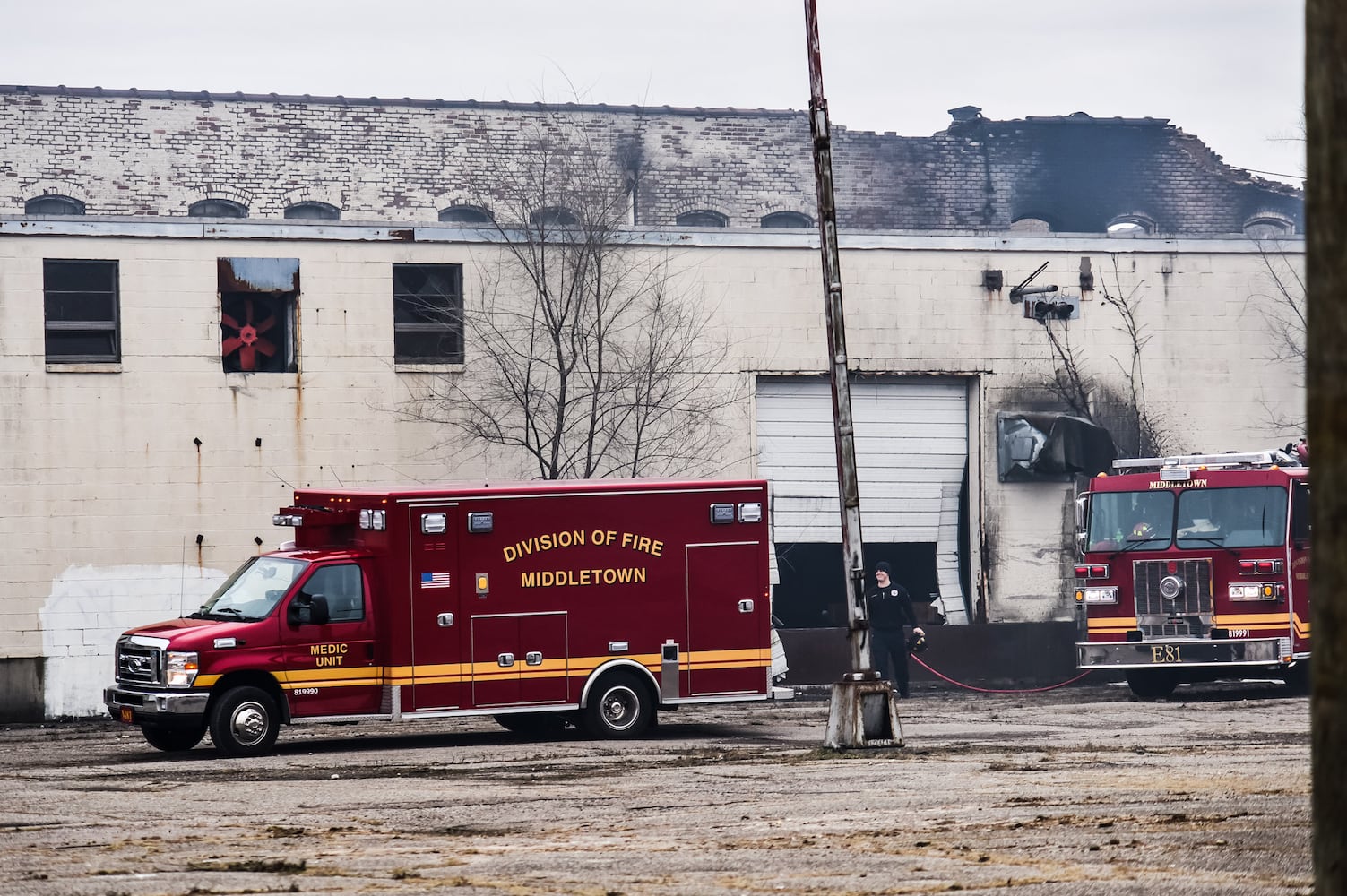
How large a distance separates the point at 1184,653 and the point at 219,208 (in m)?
21.4

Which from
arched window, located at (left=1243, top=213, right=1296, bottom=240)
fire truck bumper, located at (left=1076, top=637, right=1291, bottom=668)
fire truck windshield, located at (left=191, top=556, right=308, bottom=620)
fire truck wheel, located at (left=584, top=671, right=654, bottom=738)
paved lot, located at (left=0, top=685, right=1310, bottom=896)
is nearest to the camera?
paved lot, located at (left=0, top=685, right=1310, bottom=896)

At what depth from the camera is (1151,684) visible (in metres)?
22.7

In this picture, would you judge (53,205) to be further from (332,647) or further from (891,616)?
(332,647)

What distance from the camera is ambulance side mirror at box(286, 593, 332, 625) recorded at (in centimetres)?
1642

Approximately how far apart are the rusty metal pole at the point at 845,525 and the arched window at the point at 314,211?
21.4 metres

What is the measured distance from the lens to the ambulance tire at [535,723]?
60.7 ft

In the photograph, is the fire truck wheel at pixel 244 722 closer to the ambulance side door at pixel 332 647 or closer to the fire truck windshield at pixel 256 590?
the ambulance side door at pixel 332 647

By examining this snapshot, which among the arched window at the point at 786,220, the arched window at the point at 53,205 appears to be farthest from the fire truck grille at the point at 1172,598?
the arched window at the point at 53,205

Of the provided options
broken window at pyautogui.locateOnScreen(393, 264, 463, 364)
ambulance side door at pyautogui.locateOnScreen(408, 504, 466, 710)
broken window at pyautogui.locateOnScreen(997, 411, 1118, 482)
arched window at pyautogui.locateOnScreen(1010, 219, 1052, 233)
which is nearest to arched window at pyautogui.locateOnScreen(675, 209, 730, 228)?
arched window at pyautogui.locateOnScreen(1010, 219, 1052, 233)

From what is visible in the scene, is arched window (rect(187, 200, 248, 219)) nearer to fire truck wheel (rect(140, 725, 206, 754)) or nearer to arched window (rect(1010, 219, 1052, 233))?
arched window (rect(1010, 219, 1052, 233))

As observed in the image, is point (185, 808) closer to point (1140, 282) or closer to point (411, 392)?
point (411, 392)

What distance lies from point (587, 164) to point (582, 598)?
12.3 meters

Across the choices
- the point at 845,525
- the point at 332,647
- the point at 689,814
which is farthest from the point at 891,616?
the point at 689,814

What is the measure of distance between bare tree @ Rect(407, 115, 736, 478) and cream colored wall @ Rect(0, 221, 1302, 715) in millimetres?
338
